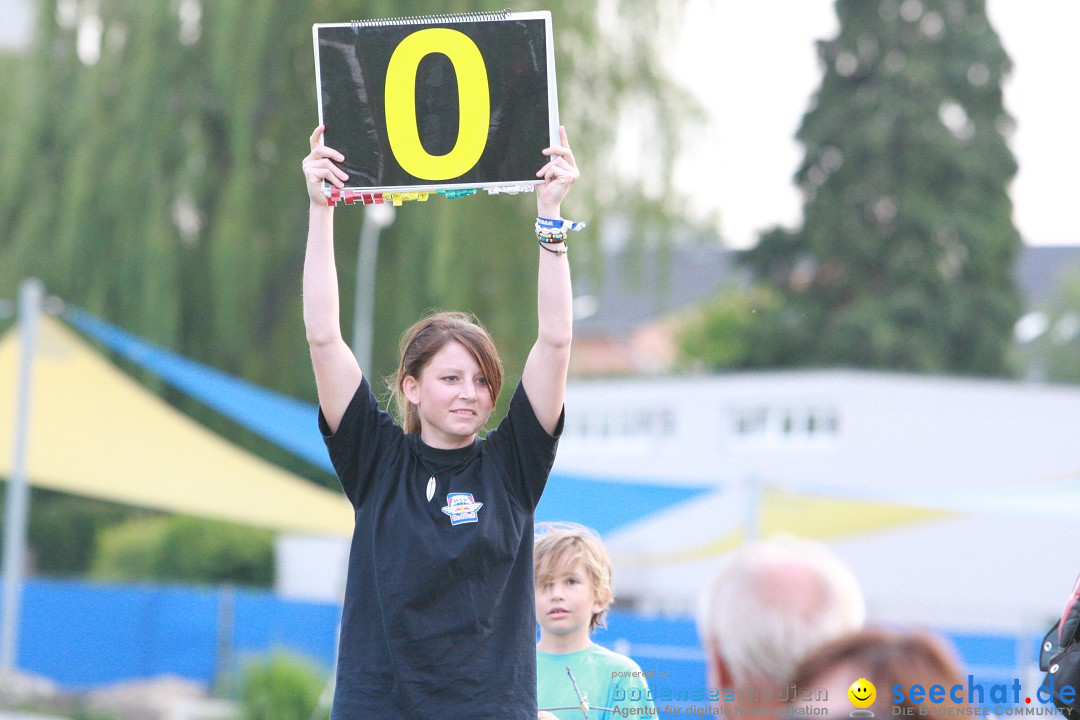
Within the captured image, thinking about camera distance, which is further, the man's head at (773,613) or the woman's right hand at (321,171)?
the woman's right hand at (321,171)

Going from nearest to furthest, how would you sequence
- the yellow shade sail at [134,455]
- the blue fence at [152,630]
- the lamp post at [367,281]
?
1. the yellow shade sail at [134,455]
2. the blue fence at [152,630]
3. the lamp post at [367,281]

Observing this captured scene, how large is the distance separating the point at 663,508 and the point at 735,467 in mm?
11665

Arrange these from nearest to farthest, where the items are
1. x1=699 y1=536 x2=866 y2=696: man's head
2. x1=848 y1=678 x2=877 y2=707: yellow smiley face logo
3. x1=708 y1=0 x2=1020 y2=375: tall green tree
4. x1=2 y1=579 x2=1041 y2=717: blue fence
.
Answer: x1=848 y1=678 x2=877 y2=707: yellow smiley face logo < x1=699 y1=536 x2=866 y2=696: man's head < x1=2 y1=579 x2=1041 y2=717: blue fence < x1=708 y1=0 x2=1020 y2=375: tall green tree

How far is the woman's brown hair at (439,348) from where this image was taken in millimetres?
2809

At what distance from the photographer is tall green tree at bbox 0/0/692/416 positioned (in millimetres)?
15156

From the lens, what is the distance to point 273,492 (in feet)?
35.3

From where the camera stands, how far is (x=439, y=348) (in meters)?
2.81

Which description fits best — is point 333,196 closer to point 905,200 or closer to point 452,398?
point 452,398

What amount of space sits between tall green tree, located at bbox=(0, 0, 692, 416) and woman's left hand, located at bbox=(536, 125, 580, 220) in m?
12.1

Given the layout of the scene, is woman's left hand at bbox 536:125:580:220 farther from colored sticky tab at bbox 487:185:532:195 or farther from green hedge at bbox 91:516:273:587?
green hedge at bbox 91:516:273:587

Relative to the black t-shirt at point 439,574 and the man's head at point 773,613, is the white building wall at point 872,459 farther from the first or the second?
the man's head at point 773,613

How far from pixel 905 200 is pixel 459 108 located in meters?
28.7

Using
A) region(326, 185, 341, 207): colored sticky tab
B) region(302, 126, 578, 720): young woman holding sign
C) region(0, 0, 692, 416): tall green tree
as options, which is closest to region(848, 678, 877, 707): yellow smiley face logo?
region(302, 126, 578, 720): young woman holding sign

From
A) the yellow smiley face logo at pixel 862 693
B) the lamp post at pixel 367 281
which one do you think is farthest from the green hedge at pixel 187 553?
the yellow smiley face logo at pixel 862 693
